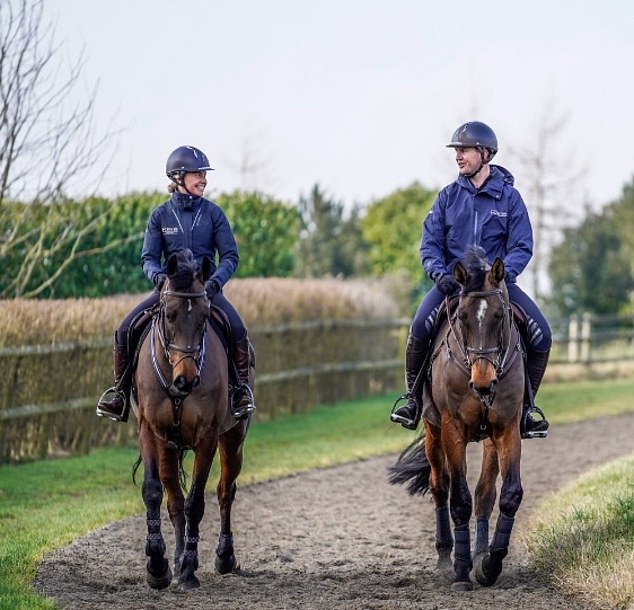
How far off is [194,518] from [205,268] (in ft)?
5.77

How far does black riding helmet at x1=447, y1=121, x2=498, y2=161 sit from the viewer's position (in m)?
8.83

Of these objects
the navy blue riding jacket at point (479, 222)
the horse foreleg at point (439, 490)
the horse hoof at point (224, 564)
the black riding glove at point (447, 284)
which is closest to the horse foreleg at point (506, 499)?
the horse foreleg at point (439, 490)

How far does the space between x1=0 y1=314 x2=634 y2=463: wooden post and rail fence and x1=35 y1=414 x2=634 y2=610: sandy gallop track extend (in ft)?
10.8

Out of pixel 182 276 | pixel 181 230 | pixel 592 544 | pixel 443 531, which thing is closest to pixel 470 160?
pixel 181 230

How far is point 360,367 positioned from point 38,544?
14.9m

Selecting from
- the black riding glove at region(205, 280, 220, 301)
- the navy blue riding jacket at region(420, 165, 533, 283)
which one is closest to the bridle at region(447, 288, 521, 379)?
the navy blue riding jacket at region(420, 165, 533, 283)

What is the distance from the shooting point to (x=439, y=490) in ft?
30.5

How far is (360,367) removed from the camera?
24.3 m

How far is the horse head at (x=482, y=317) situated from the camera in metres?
7.90

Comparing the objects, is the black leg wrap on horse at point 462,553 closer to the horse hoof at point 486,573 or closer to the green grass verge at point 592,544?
the horse hoof at point 486,573

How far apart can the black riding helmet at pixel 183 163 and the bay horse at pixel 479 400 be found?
208 cm

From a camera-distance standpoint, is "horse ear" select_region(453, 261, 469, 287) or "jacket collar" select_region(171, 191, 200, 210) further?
"jacket collar" select_region(171, 191, 200, 210)

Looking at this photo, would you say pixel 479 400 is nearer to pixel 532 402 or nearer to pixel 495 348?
pixel 495 348

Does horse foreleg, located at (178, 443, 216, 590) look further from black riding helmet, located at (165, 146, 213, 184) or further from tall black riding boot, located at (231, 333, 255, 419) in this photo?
black riding helmet, located at (165, 146, 213, 184)
